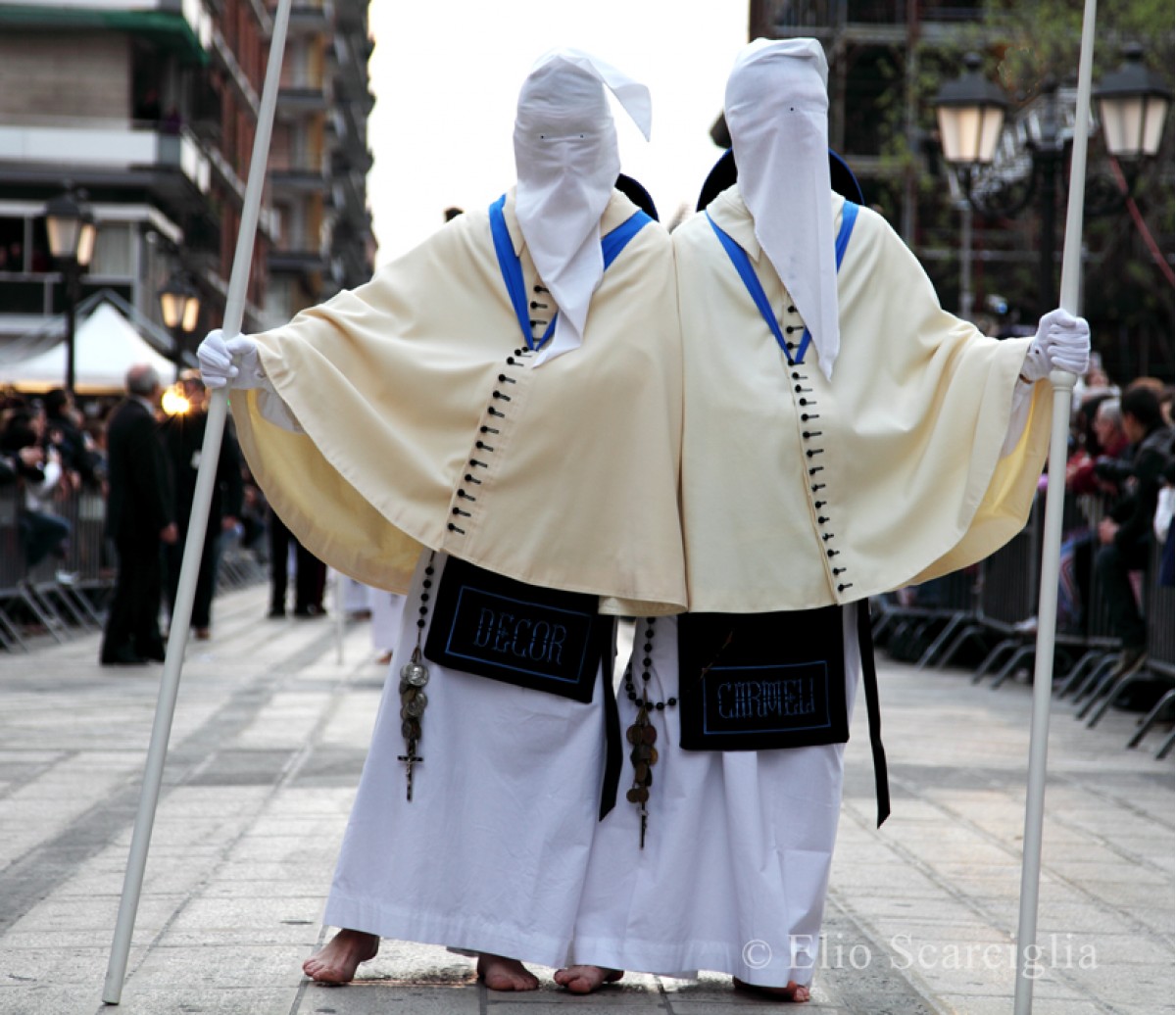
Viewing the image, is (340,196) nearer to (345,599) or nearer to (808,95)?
(345,599)

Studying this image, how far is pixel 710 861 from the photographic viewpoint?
4406 mm

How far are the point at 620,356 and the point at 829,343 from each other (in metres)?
0.50

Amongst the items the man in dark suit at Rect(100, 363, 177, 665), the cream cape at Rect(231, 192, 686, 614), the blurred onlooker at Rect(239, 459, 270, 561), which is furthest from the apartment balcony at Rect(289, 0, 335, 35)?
the cream cape at Rect(231, 192, 686, 614)

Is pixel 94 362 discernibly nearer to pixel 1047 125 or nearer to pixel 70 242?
pixel 70 242

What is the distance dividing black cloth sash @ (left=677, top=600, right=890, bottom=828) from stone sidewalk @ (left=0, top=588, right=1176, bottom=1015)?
59 centimetres

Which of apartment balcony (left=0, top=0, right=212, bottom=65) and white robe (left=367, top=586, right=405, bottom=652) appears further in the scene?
apartment balcony (left=0, top=0, right=212, bottom=65)

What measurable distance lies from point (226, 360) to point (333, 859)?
6.76ft

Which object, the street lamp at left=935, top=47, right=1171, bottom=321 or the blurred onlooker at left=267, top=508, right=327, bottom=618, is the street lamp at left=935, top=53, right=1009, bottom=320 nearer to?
the street lamp at left=935, top=47, right=1171, bottom=321

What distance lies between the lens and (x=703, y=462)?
4.42 m

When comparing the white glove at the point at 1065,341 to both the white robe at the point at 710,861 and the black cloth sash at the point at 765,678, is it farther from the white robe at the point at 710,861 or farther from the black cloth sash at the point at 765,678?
the white robe at the point at 710,861

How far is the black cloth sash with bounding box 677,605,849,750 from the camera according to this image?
14.5ft

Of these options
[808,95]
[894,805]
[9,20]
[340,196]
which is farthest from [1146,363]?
[340,196]

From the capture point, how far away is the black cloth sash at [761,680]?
4430 mm

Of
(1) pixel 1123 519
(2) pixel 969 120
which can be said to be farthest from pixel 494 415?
(2) pixel 969 120
